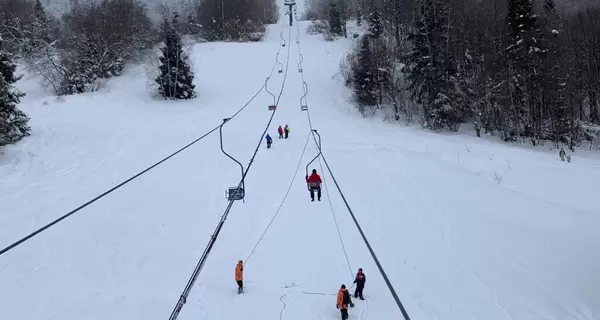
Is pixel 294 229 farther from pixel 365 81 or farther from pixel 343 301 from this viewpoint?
pixel 365 81

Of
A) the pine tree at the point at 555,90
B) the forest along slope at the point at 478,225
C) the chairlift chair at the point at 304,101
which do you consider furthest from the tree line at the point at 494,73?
the forest along slope at the point at 478,225

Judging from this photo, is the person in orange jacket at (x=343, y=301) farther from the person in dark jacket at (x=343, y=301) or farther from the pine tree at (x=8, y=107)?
the pine tree at (x=8, y=107)

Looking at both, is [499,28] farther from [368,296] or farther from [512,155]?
[368,296]

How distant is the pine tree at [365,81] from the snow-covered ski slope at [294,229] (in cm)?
A: 1245

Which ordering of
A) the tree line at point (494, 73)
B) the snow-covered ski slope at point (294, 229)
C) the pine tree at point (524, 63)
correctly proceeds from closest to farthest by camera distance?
1. the snow-covered ski slope at point (294, 229)
2. the pine tree at point (524, 63)
3. the tree line at point (494, 73)

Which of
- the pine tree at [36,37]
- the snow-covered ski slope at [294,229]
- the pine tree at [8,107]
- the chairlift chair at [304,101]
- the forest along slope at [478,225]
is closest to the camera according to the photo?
the forest along slope at [478,225]

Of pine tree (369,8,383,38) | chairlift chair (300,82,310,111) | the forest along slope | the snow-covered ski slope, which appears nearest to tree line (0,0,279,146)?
chairlift chair (300,82,310,111)

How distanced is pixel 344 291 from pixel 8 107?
78.6 feet

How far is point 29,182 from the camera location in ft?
74.1

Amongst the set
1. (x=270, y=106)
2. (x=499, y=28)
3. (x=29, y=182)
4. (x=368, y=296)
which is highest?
(x=499, y=28)

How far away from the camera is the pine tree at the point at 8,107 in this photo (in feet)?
82.7

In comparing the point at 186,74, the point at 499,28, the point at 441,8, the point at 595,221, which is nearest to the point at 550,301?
the point at 595,221

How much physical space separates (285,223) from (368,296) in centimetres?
596

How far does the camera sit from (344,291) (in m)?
12.2
